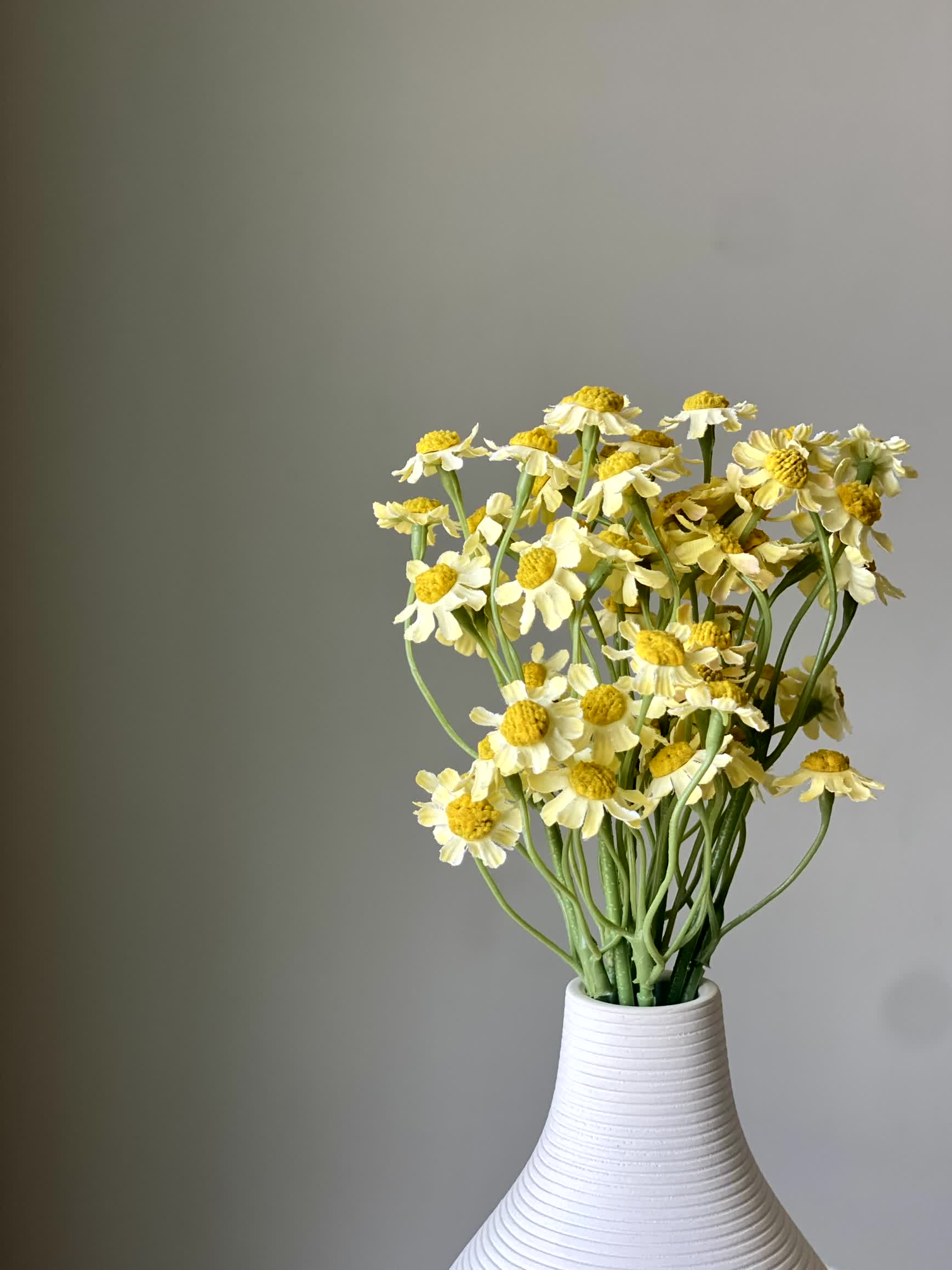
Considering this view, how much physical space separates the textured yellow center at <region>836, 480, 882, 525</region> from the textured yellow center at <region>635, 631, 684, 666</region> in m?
0.14

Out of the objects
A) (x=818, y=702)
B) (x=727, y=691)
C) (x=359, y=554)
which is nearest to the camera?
(x=727, y=691)

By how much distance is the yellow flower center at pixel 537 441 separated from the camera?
671mm

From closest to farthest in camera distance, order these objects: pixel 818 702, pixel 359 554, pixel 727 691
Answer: pixel 727 691 → pixel 818 702 → pixel 359 554

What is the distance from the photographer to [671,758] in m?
0.65

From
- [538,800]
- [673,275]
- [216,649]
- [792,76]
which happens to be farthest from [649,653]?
[792,76]

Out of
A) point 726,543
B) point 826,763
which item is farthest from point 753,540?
point 826,763

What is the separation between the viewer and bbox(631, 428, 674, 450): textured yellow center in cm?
68

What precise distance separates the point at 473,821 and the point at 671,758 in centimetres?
12

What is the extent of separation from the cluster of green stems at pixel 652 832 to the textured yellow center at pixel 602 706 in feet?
0.05

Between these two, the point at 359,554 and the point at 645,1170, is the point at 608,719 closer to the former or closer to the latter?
the point at 645,1170

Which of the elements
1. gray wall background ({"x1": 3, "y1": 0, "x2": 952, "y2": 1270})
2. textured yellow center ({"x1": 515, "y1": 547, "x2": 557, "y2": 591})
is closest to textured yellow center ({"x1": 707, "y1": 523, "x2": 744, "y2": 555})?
textured yellow center ({"x1": 515, "y1": 547, "x2": 557, "y2": 591})

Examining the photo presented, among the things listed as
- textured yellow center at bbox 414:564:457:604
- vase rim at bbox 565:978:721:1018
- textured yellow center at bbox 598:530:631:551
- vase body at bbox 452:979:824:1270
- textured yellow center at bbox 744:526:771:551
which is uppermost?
textured yellow center at bbox 744:526:771:551

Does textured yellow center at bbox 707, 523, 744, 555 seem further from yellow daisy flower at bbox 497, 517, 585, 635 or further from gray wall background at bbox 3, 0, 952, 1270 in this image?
gray wall background at bbox 3, 0, 952, 1270

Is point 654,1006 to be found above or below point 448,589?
below
